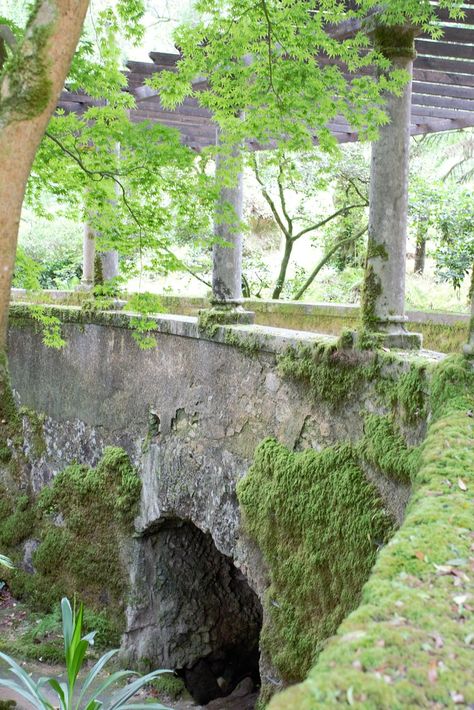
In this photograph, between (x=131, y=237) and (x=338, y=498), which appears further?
(x=131, y=237)

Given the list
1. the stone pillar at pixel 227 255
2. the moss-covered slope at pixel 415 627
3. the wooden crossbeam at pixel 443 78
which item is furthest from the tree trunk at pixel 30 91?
the wooden crossbeam at pixel 443 78

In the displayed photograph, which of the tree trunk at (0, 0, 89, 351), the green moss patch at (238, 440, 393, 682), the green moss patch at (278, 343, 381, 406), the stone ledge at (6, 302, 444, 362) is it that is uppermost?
the tree trunk at (0, 0, 89, 351)

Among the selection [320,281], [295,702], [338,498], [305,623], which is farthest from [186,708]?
[320,281]

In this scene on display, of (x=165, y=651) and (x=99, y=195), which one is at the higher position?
(x=99, y=195)

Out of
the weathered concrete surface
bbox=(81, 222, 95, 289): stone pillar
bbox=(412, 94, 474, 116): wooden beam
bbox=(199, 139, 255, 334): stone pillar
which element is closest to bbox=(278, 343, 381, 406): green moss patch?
the weathered concrete surface

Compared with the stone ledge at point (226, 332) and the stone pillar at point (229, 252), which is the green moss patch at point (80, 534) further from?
the stone pillar at point (229, 252)

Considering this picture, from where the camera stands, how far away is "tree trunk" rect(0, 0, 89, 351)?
12.0 ft

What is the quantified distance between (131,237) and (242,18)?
2201 millimetres

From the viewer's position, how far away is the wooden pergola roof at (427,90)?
22.5 feet

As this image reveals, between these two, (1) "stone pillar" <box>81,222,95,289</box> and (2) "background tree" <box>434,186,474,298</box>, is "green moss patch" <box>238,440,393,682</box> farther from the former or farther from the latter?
(1) "stone pillar" <box>81,222,95,289</box>

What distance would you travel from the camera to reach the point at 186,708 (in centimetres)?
803

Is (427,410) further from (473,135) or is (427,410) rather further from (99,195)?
(473,135)

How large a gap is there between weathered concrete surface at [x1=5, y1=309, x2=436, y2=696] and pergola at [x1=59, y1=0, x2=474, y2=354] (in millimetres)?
571

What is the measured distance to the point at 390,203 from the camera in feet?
19.9
